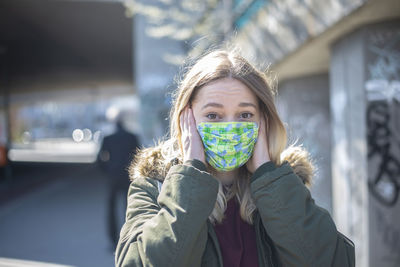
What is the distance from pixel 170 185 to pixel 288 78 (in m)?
5.57

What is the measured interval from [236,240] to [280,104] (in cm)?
584

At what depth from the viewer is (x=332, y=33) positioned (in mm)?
3756

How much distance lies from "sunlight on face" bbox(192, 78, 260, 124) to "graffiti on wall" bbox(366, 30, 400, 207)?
250 centimetres

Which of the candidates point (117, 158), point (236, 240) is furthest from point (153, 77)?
point (236, 240)

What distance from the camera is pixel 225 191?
1707 millimetres

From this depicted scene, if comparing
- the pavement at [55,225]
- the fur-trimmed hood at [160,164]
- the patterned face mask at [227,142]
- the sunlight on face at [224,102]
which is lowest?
the pavement at [55,225]

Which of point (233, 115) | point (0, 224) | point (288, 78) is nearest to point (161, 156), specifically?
point (233, 115)

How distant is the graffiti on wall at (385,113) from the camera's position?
3545 mm

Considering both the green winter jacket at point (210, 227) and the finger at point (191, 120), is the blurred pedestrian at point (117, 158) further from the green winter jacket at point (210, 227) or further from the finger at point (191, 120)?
the green winter jacket at point (210, 227)

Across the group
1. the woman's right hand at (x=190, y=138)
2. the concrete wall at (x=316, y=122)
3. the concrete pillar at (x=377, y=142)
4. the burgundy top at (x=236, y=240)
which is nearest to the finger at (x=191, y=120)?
the woman's right hand at (x=190, y=138)

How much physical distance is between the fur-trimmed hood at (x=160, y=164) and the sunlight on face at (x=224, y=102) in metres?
0.27

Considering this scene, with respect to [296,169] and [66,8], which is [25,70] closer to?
[66,8]

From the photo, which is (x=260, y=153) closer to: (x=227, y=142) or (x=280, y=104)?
(x=227, y=142)

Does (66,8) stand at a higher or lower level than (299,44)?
higher
